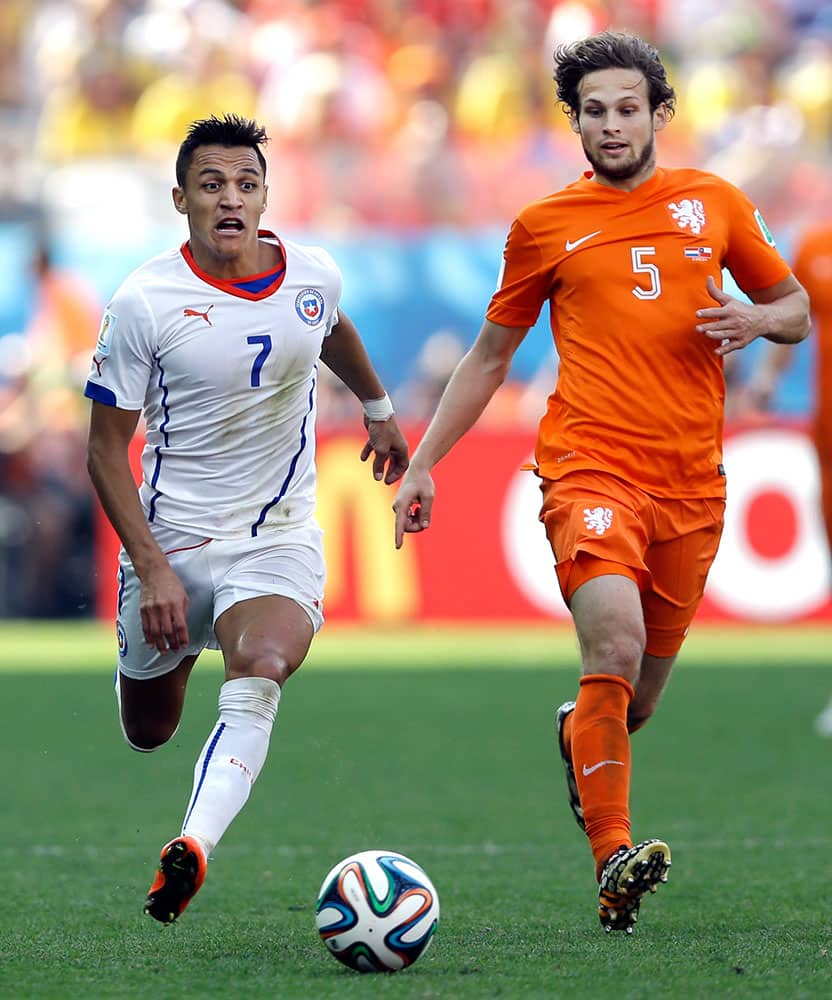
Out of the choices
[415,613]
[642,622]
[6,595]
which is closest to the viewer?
[642,622]

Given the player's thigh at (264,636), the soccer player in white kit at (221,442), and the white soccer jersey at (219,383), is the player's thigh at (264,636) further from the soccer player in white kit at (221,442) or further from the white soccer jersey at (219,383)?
the white soccer jersey at (219,383)

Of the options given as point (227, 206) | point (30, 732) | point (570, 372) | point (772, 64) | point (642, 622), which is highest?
point (772, 64)

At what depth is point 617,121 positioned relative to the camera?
568 cm

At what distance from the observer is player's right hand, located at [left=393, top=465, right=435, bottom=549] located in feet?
18.8

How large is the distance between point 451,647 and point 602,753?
9423 mm

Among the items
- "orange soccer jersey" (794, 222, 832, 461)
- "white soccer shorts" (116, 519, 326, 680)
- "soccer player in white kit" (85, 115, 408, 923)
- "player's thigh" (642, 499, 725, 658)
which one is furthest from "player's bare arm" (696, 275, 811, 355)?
"orange soccer jersey" (794, 222, 832, 461)

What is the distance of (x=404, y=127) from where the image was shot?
18.6m

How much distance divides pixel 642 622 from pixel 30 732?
222 inches

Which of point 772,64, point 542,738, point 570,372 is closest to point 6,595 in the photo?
point 542,738

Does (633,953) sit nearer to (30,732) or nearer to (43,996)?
(43,996)

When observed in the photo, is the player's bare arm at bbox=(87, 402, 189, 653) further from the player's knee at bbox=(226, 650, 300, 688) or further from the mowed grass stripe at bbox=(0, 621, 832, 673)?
the mowed grass stripe at bbox=(0, 621, 832, 673)

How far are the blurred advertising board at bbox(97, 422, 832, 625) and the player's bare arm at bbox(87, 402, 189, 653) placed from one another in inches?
374

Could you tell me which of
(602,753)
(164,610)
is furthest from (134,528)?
(602,753)

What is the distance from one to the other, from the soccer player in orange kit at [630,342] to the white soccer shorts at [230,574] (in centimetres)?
32
